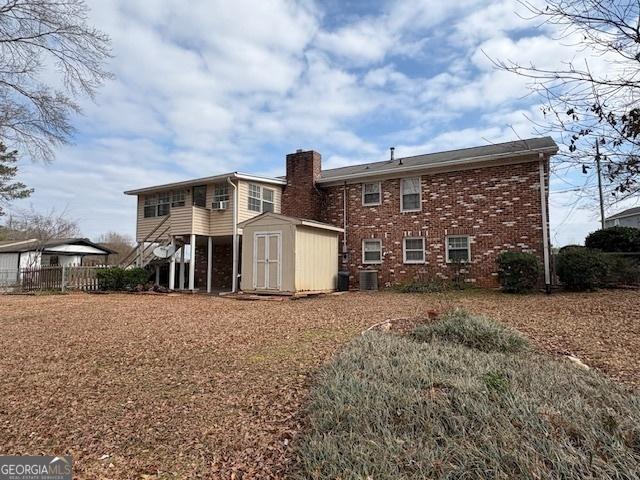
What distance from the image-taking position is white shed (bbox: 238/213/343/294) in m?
12.8

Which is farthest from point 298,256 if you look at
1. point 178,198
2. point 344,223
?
point 178,198

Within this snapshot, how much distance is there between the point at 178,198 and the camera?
1772 cm

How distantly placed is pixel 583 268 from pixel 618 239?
4.07 metres

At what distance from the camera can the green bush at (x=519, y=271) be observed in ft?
37.2

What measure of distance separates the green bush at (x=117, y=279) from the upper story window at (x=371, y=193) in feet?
32.9

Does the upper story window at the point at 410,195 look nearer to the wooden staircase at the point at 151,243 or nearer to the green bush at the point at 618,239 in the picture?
the green bush at the point at 618,239

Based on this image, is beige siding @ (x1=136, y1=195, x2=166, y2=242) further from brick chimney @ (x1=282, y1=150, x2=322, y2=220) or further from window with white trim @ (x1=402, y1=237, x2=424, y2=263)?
window with white trim @ (x1=402, y1=237, x2=424, y2=263)

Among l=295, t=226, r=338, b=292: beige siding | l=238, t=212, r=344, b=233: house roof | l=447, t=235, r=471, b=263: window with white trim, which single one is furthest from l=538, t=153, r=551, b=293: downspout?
l=295, t=226, r=338, b=292: beige siding

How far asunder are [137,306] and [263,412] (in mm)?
8430

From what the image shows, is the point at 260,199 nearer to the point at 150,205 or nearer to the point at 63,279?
the point at 150,205

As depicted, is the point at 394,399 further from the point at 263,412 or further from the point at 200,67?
the point at 200,67

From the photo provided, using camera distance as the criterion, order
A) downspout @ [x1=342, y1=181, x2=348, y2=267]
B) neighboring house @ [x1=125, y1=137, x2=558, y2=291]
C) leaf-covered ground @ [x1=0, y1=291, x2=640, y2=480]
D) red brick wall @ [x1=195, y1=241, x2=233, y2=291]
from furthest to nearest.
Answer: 1. red brick wall @ [x1=195, y1=241, x2=233, y2=291]
2. downspout @ [x1=342, y1=181, x2=348, y2=267]
3. neighboring house @ [x1=125, y1=137, x2=558, y2=291]
4. leaf-covered ground @ [x1=0, y1=291, x2=640, y2=480]

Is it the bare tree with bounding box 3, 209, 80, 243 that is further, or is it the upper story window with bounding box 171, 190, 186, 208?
the bare tree with bounding box 3, 209, 80, 243

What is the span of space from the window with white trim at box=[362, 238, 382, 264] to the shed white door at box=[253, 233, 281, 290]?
4.14m
